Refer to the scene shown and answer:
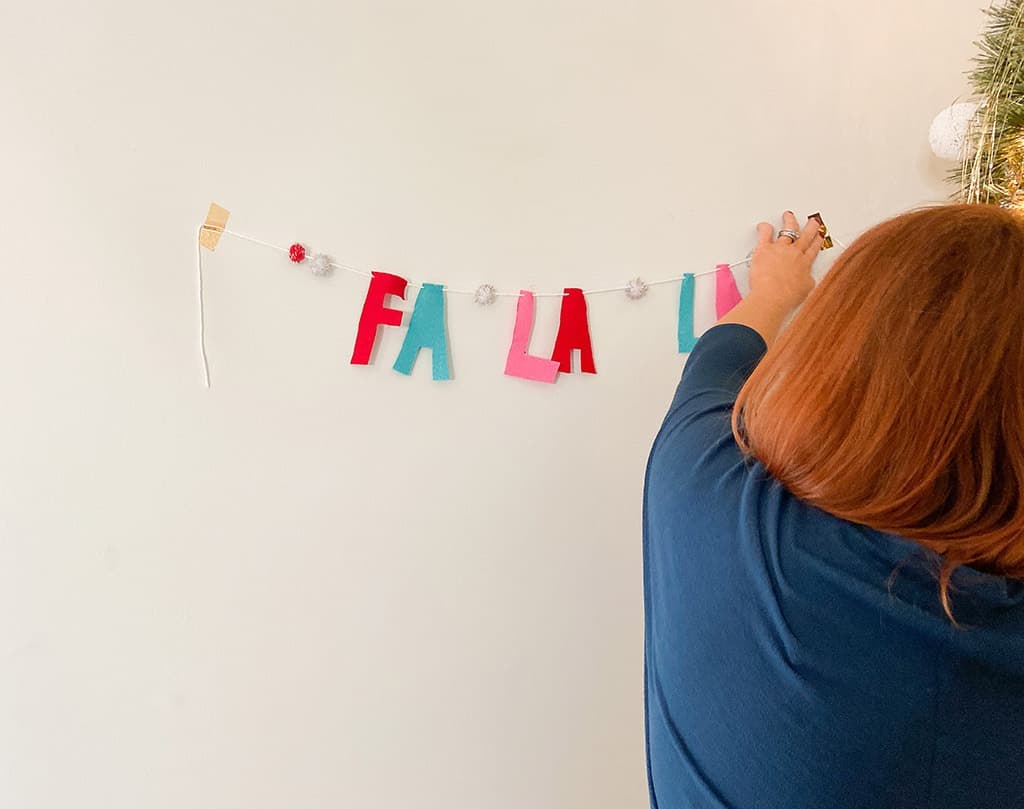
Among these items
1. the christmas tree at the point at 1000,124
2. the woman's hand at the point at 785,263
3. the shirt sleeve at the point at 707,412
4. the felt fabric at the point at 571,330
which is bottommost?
the shirt sleeve at the point at 707,412

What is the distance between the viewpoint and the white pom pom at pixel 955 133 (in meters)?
0.95

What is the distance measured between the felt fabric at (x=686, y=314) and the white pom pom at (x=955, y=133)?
349 mm

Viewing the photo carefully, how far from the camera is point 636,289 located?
41.9 inches

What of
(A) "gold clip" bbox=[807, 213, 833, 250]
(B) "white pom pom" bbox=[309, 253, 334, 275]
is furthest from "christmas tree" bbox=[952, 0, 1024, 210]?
(B) "white pom pom" bbox=[309, 253, 334, 275]

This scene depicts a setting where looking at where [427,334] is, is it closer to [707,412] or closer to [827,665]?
[707,412]

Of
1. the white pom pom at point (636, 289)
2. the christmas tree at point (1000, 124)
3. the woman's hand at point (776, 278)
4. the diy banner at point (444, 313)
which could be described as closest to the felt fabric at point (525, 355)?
the diy banner at point (444, 313)

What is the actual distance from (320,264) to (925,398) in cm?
71

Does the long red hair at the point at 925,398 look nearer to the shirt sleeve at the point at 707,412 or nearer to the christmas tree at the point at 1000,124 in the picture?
the shirt sleeve at the point at 707,412

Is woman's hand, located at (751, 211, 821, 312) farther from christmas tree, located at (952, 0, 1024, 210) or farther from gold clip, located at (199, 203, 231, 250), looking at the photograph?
gold clip, located at (199, 203, 231, 250)

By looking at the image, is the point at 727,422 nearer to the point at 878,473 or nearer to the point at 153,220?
the point at 878,473

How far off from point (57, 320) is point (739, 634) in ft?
2.81

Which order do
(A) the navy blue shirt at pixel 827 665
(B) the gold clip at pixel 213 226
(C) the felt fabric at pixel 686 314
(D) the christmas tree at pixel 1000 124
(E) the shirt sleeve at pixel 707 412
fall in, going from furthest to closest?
(C) the felt fabric at pixel 686 314, (B) the gold clip at pixel 213 226, (D) the christmas tree at pixel 1000 124, (E) the shirt sleeve at pixel 707 412, (A) the navy blue shirt at pixel 827 665

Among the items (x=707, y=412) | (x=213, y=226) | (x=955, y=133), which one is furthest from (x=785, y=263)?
(x=213, y=226)

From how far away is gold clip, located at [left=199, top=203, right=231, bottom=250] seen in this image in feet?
3.17
